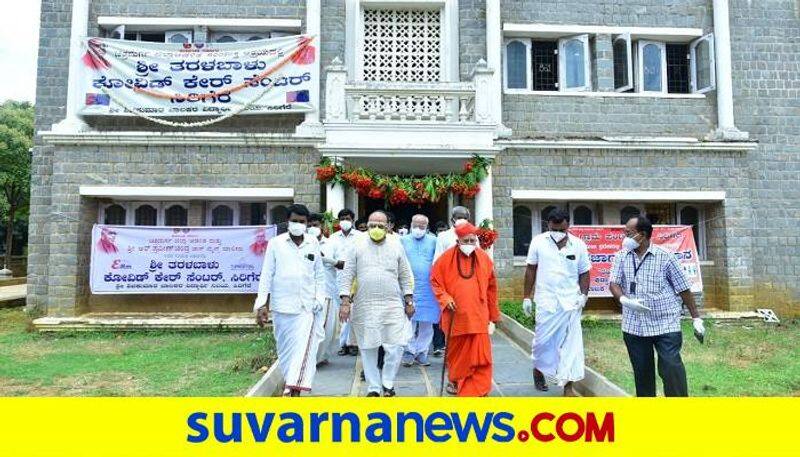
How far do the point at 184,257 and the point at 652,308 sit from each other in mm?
8439

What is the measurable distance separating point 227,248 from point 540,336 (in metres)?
6.79

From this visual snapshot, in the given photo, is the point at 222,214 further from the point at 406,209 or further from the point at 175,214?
the point at 406,209

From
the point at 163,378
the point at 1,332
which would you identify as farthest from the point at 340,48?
the point at 1,332

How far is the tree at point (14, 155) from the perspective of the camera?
21.5 metres

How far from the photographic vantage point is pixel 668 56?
11.4 m

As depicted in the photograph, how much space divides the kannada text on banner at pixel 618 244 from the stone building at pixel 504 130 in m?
0.56

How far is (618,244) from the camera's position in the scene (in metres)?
10.3

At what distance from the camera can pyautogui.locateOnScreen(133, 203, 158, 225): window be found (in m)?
10.4

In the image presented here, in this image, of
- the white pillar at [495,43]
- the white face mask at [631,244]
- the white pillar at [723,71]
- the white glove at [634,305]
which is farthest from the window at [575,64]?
the white glove at [634,305]

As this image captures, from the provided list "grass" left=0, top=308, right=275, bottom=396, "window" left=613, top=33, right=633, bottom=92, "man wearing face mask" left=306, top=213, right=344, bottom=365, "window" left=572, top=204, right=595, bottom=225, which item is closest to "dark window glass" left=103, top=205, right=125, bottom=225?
"grass" left=0, top=308, right=275, bottom=396

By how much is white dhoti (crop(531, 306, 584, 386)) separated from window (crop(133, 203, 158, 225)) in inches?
330

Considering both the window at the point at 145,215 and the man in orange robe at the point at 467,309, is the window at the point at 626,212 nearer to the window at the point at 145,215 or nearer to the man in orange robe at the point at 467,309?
the man in orange robe at the point at 467,309

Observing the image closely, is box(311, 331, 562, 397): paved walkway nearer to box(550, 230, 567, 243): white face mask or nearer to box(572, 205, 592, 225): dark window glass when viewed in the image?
box(550, 230, 567, 243): white face mask

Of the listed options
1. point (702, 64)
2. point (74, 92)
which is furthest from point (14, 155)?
point (702, 64)
